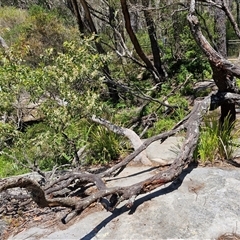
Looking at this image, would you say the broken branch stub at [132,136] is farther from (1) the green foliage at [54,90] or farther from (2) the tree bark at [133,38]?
(2) the tree bark at [133,38]

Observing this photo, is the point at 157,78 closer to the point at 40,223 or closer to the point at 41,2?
the point at 40,223

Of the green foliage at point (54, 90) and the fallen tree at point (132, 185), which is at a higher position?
the green foliage at point (54, 90)

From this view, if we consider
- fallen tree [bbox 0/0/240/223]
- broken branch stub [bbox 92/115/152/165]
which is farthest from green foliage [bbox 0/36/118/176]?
broken branch stub [bbox 92/115/152/165]

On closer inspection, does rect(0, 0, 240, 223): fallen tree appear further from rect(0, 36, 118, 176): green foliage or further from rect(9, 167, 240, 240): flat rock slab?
rect(0, 36, 118, 176): green foliage

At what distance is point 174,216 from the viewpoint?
117 inches

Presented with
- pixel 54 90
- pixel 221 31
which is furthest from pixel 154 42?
pixel 54 90

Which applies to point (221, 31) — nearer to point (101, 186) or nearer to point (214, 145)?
point (214, 145)

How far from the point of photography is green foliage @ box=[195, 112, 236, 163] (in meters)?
4.20

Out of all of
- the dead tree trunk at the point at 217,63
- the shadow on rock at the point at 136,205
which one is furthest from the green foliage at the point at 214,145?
the shadow on rock at the point at 136,205

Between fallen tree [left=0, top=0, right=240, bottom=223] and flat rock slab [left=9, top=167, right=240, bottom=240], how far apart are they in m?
0.18

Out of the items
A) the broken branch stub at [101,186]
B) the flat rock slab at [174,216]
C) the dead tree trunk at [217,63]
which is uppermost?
the dead tree trunk at [217,63]

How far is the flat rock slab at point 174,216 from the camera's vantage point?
278cm

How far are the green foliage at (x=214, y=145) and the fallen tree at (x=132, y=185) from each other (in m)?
0.32

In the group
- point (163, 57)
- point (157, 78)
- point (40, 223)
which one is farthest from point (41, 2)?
point (40, 223)
